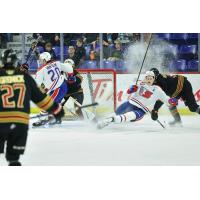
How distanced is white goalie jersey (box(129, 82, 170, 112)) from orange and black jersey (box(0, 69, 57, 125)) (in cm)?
102

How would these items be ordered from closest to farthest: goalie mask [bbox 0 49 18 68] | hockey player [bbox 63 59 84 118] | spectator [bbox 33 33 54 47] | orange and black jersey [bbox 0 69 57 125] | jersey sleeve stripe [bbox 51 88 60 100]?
orange and black jersey [bbox 0 69 57 125], goalie mask [bbox 0 49 18 68], jersey sleeve stripe [bbox 51 88 60 100], spectator [bbox 33 33 54 47], hockey player [bbox 63 59 84 118]

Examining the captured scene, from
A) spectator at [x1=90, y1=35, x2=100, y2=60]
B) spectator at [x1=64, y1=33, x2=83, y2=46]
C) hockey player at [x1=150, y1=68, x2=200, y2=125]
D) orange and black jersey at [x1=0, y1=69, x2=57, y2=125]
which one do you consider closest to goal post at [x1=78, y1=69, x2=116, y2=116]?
spectator at [x1=90, y1=35, x2=100, y2=60]

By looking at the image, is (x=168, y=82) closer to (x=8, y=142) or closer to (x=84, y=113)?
(x=84, y=113)

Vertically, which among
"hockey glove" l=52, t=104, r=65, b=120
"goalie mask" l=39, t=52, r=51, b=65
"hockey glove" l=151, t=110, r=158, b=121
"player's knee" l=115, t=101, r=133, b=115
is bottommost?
"hockey glove" l=151, t=110, r=158, b=121

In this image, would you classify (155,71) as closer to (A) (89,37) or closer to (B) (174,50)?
(B) (174,50)

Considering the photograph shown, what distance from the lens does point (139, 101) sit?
4.63m

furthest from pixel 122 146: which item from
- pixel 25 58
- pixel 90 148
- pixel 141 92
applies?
pixel 25 58

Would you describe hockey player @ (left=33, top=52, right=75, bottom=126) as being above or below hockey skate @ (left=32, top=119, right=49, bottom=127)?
above

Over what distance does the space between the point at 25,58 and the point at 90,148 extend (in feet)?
2.45

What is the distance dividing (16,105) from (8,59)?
0.32m

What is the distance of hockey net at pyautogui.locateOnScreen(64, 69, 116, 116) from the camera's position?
4.46 m

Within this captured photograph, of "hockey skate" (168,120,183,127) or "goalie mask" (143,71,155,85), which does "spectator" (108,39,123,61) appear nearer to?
"goalie mask" (143,71,155,85)

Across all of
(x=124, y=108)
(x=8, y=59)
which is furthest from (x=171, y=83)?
(x=8, y=59)
